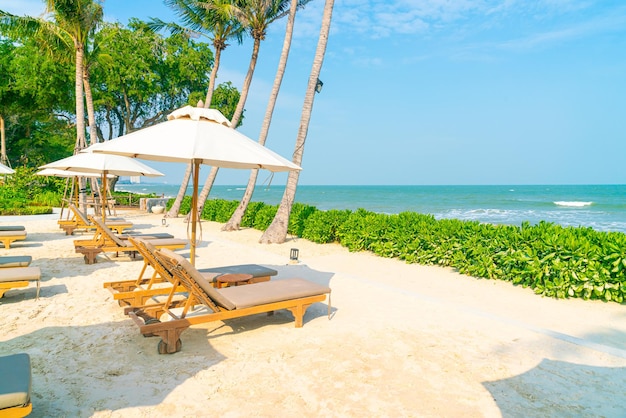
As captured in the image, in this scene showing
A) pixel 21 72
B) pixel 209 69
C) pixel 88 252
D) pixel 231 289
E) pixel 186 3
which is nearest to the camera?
pixel 231 289

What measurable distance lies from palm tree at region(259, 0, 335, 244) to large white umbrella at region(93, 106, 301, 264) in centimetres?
584

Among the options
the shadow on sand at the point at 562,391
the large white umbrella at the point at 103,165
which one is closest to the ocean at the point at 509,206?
Result: the large white umbrella at the point at 103,165

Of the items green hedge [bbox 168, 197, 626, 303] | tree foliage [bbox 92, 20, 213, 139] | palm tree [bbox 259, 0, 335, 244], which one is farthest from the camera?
tree foliage [bbox 92, 20, 213, 139]

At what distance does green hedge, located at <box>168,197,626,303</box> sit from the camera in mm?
6188

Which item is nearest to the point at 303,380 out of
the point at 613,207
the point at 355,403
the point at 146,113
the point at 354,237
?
the point at 355,403

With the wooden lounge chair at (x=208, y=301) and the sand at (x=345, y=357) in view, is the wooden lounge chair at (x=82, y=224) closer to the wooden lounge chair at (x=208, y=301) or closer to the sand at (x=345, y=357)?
Result: the sand at (x=345, y=357)

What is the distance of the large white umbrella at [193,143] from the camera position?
4.38m

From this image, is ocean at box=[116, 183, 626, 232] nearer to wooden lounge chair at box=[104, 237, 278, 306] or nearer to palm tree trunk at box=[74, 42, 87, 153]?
wooden lounge chair at box=[104, 237, 278, 306]

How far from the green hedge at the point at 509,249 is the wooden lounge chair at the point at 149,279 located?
4.04 meters

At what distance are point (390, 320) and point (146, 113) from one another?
29.6 m

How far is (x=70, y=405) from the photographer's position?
10.2 feet

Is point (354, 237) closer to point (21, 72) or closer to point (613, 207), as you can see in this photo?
point (21, 72)

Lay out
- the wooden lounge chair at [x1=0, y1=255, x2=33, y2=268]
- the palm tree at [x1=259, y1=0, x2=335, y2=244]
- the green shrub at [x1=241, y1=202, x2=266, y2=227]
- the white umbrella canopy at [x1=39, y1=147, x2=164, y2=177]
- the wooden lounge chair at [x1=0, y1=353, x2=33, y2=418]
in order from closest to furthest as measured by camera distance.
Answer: the wooden lounge chair at [x1=0, y1=353, x2=33, y2=418]
the wooden lounge chair at [x1=0, y1=255, x2=33, y2=268]
the white umbrella canopy at [x1=39, y1=147, x2=164, y2=177]
the palm tree at [x1=259, y1=0, x2=335, y2=244]
the green shrub at [x1=241, y1=202, x2=266, y2=227]

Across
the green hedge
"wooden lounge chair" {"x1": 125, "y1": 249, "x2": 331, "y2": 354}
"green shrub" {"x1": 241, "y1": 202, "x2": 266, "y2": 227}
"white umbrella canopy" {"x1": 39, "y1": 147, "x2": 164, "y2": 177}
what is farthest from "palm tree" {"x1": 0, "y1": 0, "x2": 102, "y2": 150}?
"wooden lounge chair" {"x1": 125, "y1": 249, "x2": 331, "y2": 354}
